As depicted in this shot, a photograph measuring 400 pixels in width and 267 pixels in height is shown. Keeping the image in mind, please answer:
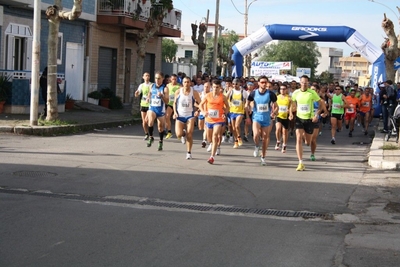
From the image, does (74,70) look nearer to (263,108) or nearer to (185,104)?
(185,104)

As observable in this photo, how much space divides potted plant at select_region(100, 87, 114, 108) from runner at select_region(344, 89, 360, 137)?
1096 cm

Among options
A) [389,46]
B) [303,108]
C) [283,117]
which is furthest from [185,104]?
[389,46]

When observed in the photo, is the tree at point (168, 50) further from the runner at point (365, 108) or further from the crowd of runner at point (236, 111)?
the crowd of runner at point (236, 111)

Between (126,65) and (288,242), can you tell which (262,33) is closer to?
(126,65)

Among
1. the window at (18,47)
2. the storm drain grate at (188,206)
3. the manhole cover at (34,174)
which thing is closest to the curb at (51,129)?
the window at (18,47)

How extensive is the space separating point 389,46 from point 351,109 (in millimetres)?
3469

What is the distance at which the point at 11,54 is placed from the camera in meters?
24.1

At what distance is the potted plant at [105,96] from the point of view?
2950 centimetres

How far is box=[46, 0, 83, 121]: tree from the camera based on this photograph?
18.6 metres

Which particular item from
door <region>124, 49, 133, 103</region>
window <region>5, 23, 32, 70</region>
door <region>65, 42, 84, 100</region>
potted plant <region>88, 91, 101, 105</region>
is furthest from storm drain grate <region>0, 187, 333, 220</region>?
door <region>124, 49, 133, 103</region>

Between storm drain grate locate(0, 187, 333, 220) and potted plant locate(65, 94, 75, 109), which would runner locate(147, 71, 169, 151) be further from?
potted plant locate(65, 94, 75, 109)

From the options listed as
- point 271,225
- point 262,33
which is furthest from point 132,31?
point 271,225

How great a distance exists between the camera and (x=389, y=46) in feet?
83.3

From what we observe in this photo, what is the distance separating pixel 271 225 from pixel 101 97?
22112 mm
